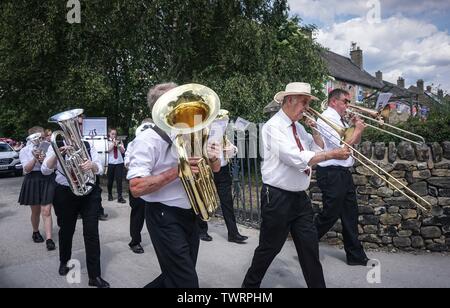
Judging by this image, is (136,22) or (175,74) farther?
Result: (175,74)

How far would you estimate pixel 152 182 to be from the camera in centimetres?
280

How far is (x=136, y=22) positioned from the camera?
42.5ft

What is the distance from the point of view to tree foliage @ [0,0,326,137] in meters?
12.8

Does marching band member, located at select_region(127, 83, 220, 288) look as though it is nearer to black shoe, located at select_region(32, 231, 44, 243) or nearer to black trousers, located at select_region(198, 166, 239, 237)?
black trousers, located at select_region(198, 166, 239, 237)

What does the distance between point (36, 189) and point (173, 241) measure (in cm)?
423

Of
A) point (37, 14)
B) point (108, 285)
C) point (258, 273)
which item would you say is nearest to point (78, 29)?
point (37, 14)

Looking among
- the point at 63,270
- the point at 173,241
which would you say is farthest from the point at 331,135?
the point at 63,270

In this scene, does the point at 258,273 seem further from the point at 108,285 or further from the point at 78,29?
the point at 78,29

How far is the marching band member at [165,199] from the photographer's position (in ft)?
9.23

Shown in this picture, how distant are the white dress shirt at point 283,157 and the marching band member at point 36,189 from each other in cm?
363

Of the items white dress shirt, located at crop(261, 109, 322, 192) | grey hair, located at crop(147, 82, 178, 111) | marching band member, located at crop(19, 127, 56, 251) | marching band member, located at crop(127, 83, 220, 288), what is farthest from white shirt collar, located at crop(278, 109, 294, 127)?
marching band member, located at crop(19, 127, 56, 251)

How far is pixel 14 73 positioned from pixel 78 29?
3.10m

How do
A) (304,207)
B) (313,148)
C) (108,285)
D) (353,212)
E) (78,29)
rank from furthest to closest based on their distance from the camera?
(78,29), (353,212), (108,285), (313,148), (304,207)

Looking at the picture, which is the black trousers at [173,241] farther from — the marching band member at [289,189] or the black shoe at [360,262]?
the black shoe at [360,262]
